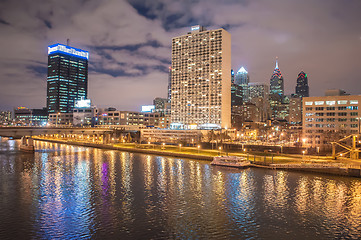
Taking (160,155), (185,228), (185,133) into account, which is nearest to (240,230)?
(185,228)

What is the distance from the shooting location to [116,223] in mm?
33469

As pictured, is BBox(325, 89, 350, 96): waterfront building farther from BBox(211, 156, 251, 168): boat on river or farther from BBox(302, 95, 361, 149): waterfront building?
BBox(211, 156, 251, 168): boat on river

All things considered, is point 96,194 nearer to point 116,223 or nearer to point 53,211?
point 53,211

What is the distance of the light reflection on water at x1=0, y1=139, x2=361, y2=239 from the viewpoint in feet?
103

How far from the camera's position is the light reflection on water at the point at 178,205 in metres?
31.4

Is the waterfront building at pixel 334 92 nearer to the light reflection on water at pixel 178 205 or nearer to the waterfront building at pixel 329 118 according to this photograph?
the waterfront building at pixel 329 118

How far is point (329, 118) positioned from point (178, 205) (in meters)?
110

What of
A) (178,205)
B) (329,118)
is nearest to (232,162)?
(178,205)

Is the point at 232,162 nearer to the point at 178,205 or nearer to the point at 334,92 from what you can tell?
the point at 178,205

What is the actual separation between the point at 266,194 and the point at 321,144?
91274mm

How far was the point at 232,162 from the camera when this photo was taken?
7294cm

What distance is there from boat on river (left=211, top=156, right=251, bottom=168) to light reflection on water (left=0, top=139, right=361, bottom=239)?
245 inches

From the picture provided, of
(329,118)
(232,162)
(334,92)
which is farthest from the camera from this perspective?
(334,92)

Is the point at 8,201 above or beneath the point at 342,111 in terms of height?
beneath
